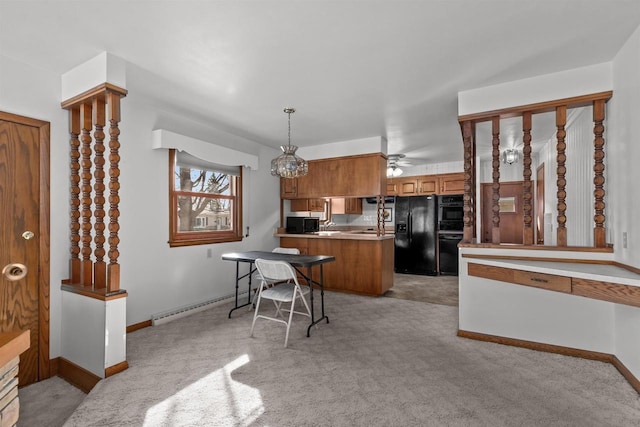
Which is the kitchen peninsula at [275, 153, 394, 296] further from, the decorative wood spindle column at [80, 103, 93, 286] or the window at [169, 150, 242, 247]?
the decorative wood spindle column at [80, 103, 93, 286]

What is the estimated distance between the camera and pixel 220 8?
1.91m

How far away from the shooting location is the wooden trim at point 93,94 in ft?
7.97

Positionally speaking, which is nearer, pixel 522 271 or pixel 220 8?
pixel 220 8

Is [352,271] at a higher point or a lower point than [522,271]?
lower

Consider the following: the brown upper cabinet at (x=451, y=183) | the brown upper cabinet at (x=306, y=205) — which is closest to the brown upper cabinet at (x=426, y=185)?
the brown upper cabinet at (x=451, y=183)

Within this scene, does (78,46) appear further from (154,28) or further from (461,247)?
(461,247)

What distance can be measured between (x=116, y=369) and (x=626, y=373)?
378 cm

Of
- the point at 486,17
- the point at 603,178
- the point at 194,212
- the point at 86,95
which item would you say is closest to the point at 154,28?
the point at 86,95

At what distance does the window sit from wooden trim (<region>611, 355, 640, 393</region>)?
4236mm

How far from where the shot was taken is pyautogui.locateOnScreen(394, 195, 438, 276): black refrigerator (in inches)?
263

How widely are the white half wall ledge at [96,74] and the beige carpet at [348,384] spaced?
87.4 inches

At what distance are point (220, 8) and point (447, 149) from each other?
4692 millimetres

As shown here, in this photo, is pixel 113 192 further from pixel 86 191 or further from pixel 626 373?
pixel 626 373

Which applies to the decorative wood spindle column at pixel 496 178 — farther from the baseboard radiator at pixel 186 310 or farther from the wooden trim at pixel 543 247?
the baseboard radiator at pixel 186 310
